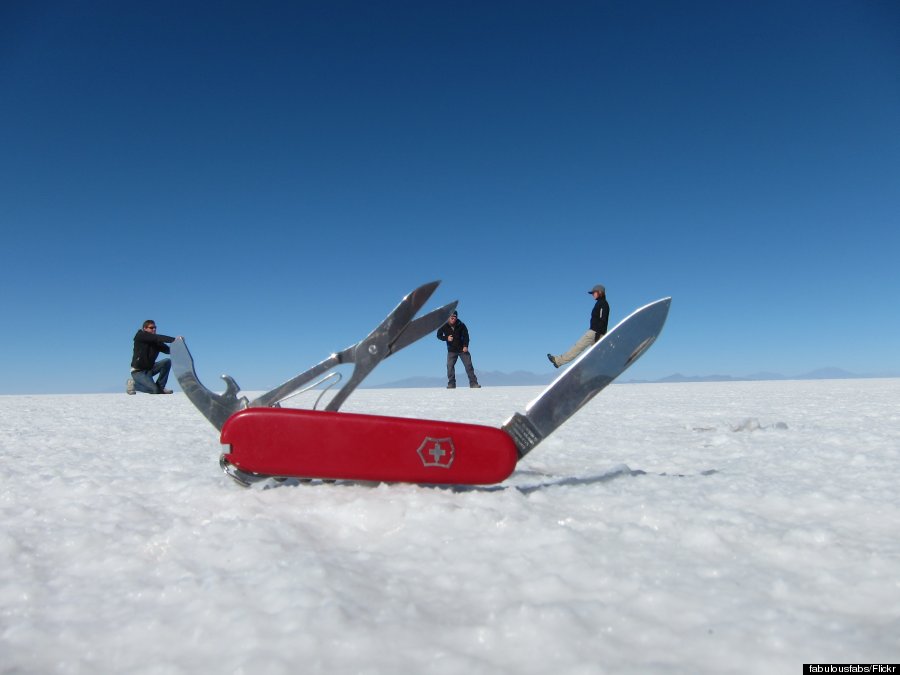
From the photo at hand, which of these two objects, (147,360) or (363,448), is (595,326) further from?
(363,448)

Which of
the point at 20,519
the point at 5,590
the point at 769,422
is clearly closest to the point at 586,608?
the point at 5,590

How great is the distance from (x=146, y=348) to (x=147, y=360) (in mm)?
296

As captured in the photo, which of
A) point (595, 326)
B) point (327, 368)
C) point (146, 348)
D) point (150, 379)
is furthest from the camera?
point (595, 326)

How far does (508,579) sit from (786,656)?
0.55 metres

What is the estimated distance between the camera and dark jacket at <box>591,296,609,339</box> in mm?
13648

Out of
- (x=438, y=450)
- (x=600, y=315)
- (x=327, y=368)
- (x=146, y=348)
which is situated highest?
(x=600, y=315)

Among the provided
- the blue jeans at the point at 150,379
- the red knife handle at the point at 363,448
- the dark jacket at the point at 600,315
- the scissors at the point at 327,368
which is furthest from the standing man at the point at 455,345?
the red knife handle at the point at 363,448

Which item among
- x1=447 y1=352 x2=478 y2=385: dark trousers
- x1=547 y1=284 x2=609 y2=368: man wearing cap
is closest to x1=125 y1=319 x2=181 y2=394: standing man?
x1=447 y1=352 x2=478 y2=385: dark trousers

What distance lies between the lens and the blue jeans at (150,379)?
1249cm

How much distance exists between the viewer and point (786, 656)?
3.08ft

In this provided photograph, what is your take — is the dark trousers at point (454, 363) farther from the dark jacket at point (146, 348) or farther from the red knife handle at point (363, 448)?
the red knife handle at point (363, 448)

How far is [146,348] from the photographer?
12391mm

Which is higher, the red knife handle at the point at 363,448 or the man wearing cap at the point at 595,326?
the man wearing cap at the point at 595,326

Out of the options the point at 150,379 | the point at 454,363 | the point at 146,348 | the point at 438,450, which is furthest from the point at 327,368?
the point at 454,363
